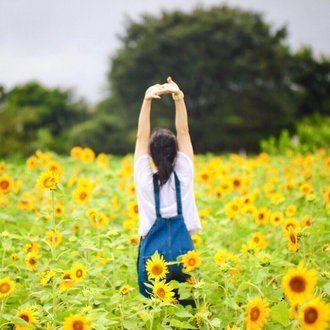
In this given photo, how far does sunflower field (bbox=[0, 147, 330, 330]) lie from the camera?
1888 mm

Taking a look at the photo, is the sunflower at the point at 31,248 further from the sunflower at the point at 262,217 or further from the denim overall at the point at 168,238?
the sunflower at the point at 262,217

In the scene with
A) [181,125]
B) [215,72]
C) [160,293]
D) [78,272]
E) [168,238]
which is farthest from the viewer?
[215,72]

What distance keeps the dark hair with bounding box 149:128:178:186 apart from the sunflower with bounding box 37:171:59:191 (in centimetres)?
56

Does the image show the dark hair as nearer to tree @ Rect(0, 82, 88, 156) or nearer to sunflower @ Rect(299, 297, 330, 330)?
sunflower @ Rect(299, 297, 330, 330)

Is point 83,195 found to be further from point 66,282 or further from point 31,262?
point 66,282

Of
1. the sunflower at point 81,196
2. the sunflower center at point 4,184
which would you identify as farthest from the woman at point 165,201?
the sunflower center at point 4,184

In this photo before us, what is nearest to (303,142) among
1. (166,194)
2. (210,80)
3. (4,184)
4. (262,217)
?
(262,217)

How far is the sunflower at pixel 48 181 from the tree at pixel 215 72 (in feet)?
64.6

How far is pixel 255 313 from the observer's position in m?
1.64

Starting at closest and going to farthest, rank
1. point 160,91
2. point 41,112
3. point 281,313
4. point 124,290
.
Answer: point 281,313 → point 124,290 → point 160,91 → point 41,112

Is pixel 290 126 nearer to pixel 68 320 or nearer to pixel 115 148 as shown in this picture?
pixel 115 148

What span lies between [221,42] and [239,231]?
21.0 m

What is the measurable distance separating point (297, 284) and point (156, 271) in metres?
0.73

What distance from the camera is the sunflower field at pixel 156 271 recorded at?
6.19 ft
